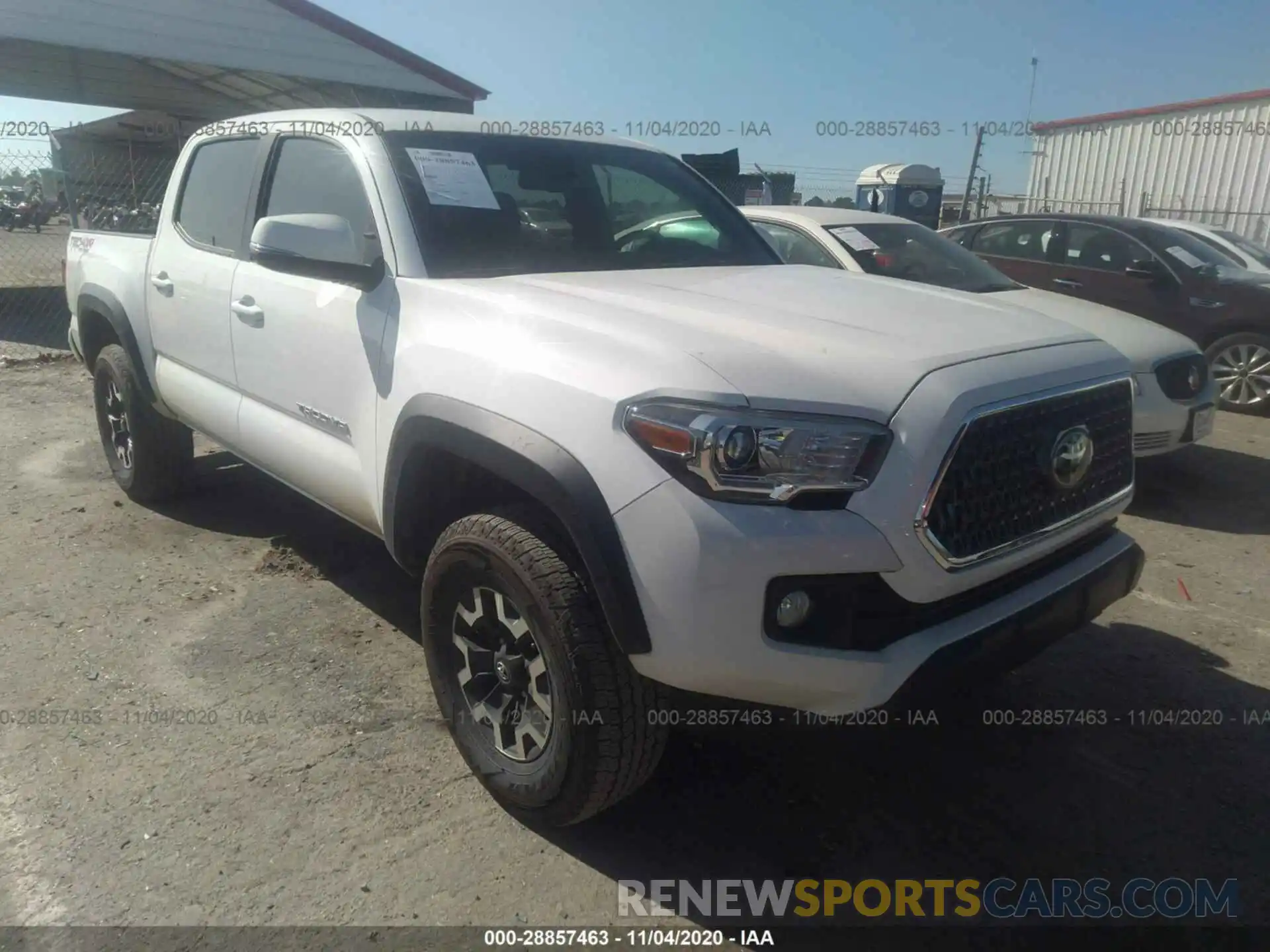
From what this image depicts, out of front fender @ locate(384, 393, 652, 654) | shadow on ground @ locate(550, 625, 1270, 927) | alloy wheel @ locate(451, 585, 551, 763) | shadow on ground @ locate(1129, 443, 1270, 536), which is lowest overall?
shadow on ground @ locate(550, 625, 1270, 927)

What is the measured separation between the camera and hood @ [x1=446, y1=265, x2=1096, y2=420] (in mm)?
2062

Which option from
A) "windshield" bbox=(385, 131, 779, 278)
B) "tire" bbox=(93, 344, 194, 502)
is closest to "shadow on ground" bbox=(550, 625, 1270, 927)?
"windshield" bbox=(385, 131, 779, 278)

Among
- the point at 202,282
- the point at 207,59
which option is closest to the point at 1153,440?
the point at 202,282

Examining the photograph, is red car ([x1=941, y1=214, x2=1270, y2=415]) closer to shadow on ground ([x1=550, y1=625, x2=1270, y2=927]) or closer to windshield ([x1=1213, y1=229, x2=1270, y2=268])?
windshield ([x1=1213, y1=229, x2=1270, y2=268])

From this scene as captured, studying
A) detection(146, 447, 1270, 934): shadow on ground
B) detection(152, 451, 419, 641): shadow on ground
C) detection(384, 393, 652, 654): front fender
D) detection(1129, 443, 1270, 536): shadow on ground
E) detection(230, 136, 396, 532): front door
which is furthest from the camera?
detection(1129, 443, 1270, 536): shadow on ground

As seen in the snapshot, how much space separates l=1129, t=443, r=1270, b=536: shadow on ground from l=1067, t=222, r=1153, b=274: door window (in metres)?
1.89

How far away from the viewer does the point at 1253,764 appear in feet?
9.56

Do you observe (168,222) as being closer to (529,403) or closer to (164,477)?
(164,477)

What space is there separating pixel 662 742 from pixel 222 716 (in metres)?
1.65

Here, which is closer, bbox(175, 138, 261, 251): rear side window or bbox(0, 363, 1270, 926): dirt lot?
bbox(0, 363, 1270, 926): dirt lot

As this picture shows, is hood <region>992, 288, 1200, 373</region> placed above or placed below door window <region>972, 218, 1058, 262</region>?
below

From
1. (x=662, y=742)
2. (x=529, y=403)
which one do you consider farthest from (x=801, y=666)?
(x=529, y=403)

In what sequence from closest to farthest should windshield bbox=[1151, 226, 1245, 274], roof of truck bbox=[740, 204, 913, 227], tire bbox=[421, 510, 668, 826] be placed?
tire bbox=[421, 510, 668, 826], roof of truck bbox=[740, 204, 913, 227], windshield bbox=[1151, 226, 1245, 274]

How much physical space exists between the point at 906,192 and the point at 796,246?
14807mm
